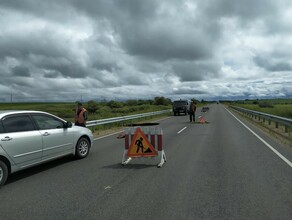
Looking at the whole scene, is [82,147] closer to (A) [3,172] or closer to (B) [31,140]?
(B) [31,140]

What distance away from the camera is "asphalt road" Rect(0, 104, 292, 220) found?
462 cm

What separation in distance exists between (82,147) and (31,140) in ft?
8.01

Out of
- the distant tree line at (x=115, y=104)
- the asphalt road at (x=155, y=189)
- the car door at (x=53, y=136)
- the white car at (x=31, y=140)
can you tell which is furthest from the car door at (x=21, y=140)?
the distant tree line at (x=115, y=104)

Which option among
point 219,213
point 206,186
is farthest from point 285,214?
point 206,186

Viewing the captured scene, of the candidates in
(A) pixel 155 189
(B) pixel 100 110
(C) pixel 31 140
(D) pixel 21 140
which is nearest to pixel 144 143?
(A) pixel 155 189

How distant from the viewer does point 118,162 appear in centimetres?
863

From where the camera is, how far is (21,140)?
678 centimetres

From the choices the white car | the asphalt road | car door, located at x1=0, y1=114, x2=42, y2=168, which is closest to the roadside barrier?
the asphalt road

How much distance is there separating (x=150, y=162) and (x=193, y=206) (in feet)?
12.7

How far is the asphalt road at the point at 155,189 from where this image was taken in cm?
462

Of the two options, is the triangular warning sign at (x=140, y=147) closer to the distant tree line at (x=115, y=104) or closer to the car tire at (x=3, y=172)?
the car tire at (x=3, y=172)

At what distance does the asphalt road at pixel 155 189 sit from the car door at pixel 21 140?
48cm

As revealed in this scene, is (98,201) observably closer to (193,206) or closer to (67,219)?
(67,219)

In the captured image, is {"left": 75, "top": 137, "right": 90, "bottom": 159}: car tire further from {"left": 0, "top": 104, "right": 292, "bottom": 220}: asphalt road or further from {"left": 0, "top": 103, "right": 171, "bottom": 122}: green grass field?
{"left": 0, "top": 103, "right": 171, "bottom": 122}: green grass field
